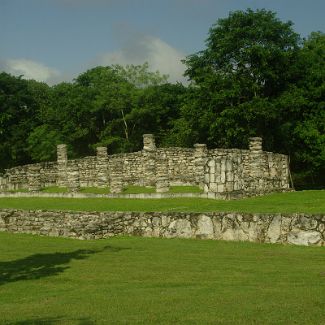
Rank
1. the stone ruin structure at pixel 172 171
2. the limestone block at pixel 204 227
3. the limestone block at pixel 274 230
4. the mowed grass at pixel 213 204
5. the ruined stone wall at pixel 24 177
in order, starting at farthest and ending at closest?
the ruined stone wall at pixel 24 177, the stone ruin structure at pixel 172 171, the mowed grass at pixel 213 204, the limestone block at pixel 204 227, the limestone block at pixel 274 230

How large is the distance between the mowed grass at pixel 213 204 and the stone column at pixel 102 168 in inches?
319

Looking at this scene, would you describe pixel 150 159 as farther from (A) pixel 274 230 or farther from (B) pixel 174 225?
(A) pixel 274 230

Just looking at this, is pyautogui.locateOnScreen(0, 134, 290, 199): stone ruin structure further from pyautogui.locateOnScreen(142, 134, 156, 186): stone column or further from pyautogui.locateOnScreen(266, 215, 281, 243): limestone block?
pyautogui.locateOnScreen(266, 215, 281, 243): limestone block

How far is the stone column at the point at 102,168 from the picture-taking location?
128 feet

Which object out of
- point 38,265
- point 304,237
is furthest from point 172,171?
point 38,265

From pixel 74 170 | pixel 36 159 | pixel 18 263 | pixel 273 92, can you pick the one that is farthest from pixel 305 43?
pixel 18 263

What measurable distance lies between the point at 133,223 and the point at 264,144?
2494 centimetres

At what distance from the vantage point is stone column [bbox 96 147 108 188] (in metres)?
39.1

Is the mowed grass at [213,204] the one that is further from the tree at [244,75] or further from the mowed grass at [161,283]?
the tree at [244,75]

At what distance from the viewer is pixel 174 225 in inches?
758

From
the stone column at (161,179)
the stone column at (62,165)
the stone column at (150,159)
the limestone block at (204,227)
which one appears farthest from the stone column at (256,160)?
the limestone block at (204,227)

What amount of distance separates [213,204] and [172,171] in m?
16.9

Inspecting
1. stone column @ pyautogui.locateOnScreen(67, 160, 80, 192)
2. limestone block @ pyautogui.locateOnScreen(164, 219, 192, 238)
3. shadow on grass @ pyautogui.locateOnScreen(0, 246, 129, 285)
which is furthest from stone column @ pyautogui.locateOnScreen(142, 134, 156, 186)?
shadow on grass @ pyautogui.locateOnScreen(0, 246, 129, 285)

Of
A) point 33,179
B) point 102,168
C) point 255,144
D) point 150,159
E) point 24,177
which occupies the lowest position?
point 33,179
